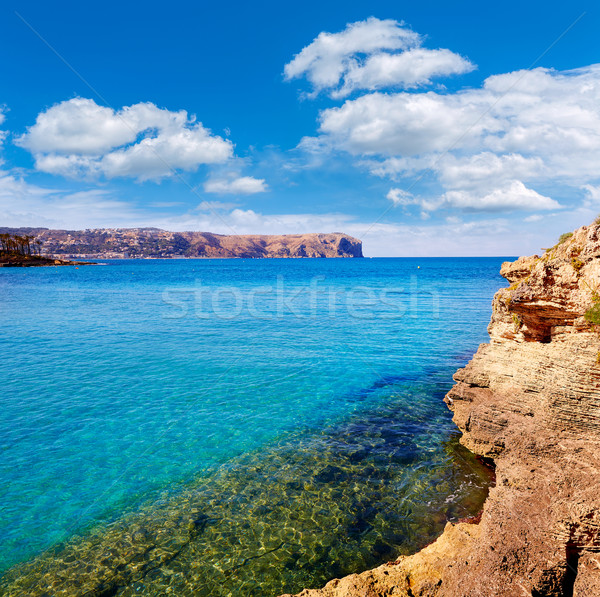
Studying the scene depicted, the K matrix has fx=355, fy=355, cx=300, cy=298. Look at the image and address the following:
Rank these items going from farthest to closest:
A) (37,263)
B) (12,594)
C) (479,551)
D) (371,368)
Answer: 1. (37,263)
2. (371,368)
3. (12,594)
4. (479,551)

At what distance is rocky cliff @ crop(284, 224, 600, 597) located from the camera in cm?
573

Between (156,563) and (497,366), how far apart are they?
1140cm

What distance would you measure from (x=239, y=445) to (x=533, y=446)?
906 centimetres

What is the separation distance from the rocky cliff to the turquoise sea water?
1827mm

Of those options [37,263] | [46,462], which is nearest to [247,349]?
[46,462]

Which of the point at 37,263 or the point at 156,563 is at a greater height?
the point at 37,263

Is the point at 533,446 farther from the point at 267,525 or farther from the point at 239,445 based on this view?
the point at 239,445

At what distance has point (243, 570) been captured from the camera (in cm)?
762

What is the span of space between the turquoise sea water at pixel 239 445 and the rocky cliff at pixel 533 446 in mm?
1827

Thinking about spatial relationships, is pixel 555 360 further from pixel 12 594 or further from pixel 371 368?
pixel 12 594
